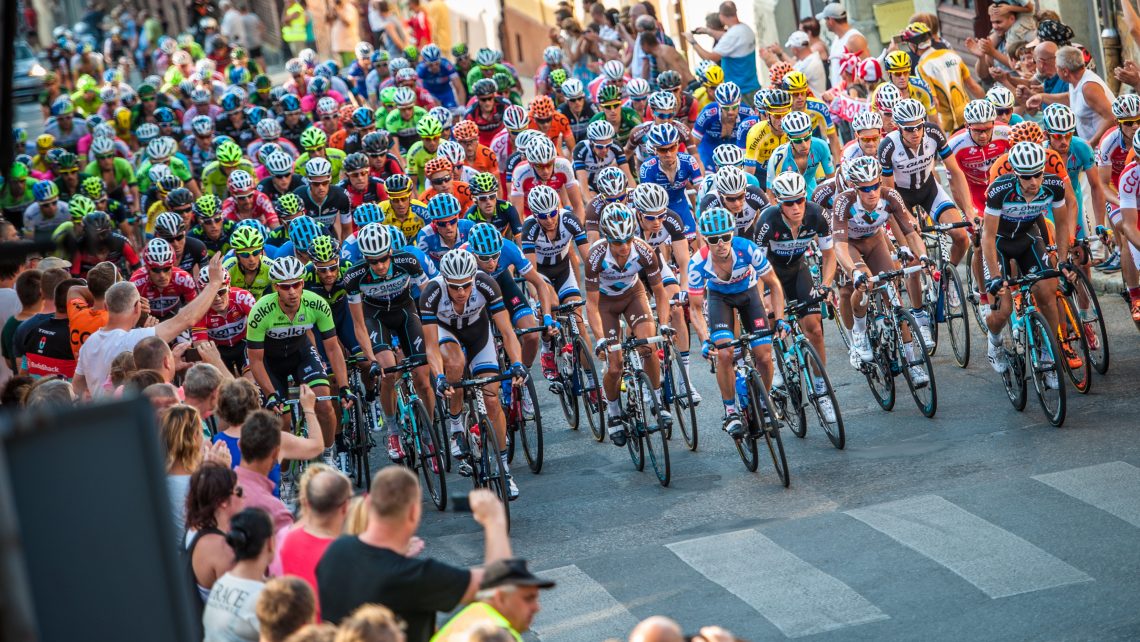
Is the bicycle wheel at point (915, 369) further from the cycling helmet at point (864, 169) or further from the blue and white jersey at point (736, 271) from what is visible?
the cycling helmet at point (864, 169)

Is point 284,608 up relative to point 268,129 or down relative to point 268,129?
down

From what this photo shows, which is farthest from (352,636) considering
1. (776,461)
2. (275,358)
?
(275,358)

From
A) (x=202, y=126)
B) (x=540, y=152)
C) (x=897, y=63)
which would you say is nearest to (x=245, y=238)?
(x=540, y=152)

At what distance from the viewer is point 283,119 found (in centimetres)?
2744

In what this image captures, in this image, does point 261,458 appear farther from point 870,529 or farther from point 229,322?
point 229,322

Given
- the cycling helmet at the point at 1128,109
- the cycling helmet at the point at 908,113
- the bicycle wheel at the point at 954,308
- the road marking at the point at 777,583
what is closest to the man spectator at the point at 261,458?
the road marking at the point at 777,583

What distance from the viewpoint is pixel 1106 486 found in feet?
33.9

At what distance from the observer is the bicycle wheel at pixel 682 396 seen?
12758mm

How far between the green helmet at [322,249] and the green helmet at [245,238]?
0.89m

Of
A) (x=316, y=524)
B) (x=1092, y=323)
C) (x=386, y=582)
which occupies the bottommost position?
(x=1092, y=323)

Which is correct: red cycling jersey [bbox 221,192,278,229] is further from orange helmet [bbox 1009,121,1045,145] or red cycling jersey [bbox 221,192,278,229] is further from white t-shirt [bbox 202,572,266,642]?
white t-shirt [bbox 202,572,266,642]

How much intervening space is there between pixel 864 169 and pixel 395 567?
851 cm

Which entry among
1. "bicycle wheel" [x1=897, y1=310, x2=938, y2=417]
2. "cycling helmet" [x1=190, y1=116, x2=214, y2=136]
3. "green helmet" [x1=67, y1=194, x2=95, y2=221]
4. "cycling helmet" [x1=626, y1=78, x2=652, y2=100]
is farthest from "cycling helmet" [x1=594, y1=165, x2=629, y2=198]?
"cycling helmet" [x1=190, y1=116, x2=214, y2=136]

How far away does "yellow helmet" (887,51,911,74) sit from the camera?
58.1 ft
